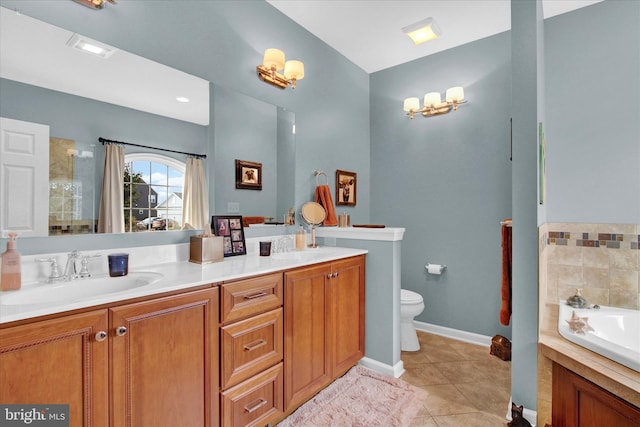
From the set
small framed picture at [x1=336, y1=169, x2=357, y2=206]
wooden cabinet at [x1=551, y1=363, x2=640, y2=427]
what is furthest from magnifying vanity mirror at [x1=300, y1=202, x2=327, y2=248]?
wooden cabinet at [x1=551, y1=363, x2=640, y2=427]

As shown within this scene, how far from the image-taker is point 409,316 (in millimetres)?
2670

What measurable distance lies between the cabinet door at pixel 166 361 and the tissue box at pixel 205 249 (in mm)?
427

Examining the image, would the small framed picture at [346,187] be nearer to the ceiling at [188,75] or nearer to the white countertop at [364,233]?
the white countertop at [364,233]

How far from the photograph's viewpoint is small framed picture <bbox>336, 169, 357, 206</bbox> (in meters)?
3.17

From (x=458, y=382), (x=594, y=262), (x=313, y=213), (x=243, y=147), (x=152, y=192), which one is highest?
(x=243, y=147)

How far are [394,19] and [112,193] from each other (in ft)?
8.30

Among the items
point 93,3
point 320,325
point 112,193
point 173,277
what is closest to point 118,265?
point 173,277

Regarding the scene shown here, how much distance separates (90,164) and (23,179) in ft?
0.83

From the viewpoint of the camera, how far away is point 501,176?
2.79 metres

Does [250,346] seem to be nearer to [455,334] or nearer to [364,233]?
[364,233]

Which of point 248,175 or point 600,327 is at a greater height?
point 248,175

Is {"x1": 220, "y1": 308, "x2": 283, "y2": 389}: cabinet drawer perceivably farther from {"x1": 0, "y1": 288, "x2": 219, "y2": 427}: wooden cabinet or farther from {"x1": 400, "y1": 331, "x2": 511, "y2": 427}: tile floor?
{"x1": 400, "y1": 331, "x2": 511, "y2": 427}: tile floor

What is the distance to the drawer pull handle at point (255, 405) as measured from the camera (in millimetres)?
1530

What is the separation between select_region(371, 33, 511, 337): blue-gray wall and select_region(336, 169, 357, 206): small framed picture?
376mm
